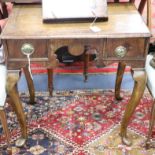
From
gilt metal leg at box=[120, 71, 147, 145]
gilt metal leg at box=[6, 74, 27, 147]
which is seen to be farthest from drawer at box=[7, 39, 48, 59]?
gilt metal leg at box=[120, 71, 147, 145]

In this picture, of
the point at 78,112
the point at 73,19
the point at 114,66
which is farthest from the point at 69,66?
the point at 73,19

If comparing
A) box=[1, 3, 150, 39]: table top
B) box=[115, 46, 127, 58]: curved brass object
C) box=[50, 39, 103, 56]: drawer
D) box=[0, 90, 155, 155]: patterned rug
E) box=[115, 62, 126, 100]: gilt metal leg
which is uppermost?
box=[1, 3, 150, 39]: table top

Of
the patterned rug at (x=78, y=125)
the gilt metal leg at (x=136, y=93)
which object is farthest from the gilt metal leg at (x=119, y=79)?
the gilt metal leg at (x=136, y=93)

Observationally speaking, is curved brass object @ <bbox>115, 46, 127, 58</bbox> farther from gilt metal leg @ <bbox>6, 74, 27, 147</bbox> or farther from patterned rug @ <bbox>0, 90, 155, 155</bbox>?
patterned rug @ <bbox>0, 90, 155, 155</bbox>

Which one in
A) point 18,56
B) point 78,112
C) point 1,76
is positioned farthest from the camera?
point 78,112

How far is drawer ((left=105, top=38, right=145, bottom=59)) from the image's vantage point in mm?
1326

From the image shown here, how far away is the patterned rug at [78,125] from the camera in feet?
5.56

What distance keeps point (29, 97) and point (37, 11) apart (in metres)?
0.76

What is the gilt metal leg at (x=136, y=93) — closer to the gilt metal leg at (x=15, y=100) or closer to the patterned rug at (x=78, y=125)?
the patterned rug at (x=78, y=125)

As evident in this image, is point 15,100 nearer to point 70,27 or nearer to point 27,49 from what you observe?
point 27,49

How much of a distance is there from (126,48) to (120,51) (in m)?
0.03

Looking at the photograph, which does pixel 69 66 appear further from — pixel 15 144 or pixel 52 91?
pixel 15 144

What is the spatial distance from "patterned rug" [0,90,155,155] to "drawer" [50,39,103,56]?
0.66 m

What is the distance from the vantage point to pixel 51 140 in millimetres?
1753
